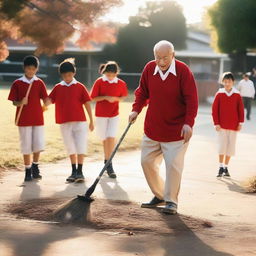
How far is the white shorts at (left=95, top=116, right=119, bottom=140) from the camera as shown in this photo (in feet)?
32.0

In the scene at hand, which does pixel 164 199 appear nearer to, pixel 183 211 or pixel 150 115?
pixel 183 211

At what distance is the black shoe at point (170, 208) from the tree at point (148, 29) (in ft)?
108

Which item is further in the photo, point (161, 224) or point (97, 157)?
point (97, 157)

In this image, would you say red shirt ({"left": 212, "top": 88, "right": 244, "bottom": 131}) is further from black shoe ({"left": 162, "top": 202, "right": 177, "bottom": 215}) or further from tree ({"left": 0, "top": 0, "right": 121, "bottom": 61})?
black shoe ({"left": 162, "top": 202, "right": 177, "bottom": 215})

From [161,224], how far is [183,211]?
783 millimetres

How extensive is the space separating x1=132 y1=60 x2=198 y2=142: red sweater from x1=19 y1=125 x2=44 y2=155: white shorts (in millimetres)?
2577

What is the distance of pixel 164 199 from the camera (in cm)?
686

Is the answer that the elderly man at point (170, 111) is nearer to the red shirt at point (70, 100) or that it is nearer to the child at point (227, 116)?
the red shirt at point (70, 100)

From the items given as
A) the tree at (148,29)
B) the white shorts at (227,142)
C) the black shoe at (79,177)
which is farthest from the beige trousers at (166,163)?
the tree at (148,29)

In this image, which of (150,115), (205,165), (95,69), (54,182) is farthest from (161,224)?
(95,69)

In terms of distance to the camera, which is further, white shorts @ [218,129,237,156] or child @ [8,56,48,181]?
white shorts @ [218,129,237,156]

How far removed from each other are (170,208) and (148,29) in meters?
33.6

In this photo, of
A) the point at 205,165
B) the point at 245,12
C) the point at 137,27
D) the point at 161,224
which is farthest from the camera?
the point at 137,27

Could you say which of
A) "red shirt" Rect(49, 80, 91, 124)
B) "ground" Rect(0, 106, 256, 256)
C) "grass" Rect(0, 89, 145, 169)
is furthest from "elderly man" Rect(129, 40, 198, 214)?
"grass" Rect(0, 89, 145, 169)
